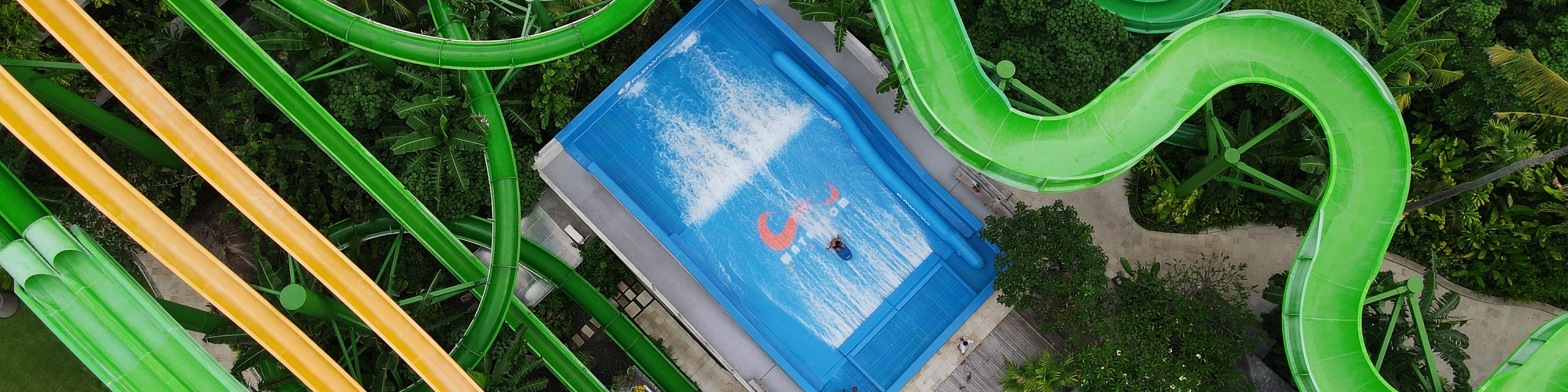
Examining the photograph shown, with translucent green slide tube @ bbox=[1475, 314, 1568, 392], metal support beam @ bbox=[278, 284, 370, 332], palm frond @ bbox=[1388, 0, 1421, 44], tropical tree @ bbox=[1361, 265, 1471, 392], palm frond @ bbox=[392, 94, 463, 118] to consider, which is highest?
palm frond @ bbox=[392, 94, 463, 118]

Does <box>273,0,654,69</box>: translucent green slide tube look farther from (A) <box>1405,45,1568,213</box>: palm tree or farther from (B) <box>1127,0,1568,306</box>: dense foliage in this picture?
(A) <box>1405,45,1568,213</box>: palm tree

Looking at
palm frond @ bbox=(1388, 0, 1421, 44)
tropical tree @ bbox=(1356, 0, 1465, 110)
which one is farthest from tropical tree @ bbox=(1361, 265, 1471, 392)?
palm frond @ bbox=(1388, 0, 1421, 44)

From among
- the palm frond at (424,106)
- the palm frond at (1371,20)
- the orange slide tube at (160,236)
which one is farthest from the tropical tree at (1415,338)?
the orange slide tube at (160,236)

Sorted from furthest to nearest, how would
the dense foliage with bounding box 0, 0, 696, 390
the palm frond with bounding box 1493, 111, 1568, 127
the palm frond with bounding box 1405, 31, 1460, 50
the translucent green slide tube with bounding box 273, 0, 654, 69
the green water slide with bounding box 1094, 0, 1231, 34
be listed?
the green water slide with bounding box 1094, 0, 1231, 34, the palm frond with bounding box 1405, 31, 1460, 50, the palm frond with bounding box 1493, 111, 1568, 127, the dense foliage with bounding box 0, 0, 696, 390, the translucent green slide tube with bounding box 273, 0, 654, 69

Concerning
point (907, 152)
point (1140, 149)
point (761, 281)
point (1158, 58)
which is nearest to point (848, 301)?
point (761, 281)

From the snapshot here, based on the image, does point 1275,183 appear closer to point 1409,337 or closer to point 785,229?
point 1409,337

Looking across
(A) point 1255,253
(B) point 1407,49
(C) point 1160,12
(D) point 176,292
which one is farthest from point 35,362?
(B) point 1407,49

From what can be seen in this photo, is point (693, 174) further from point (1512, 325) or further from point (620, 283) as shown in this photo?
point (1512, 325)
